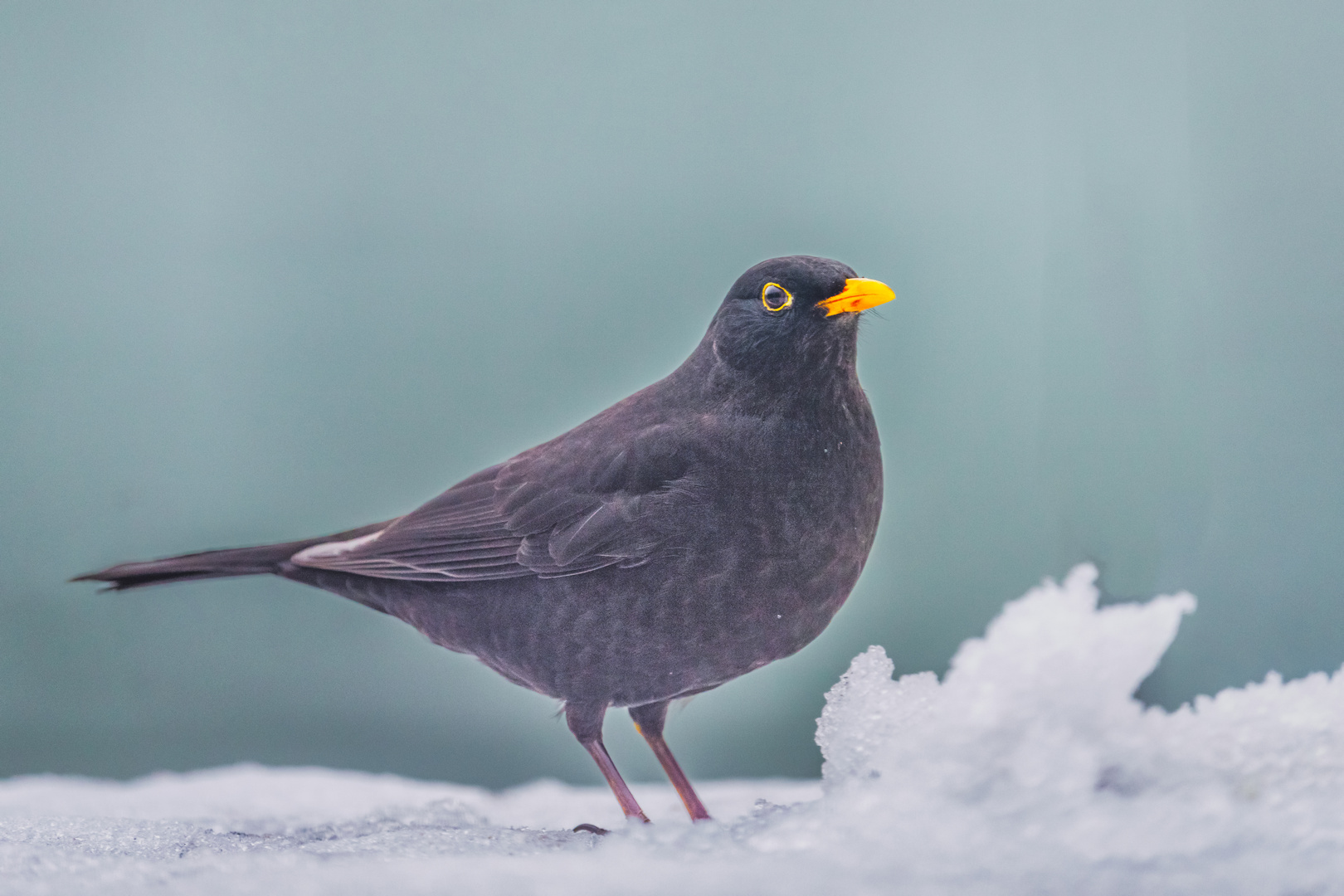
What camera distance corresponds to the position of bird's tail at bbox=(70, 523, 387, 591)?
3008mm

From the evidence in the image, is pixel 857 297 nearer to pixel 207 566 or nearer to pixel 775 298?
pixel 775 298

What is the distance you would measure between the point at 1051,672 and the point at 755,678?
6.45 ft

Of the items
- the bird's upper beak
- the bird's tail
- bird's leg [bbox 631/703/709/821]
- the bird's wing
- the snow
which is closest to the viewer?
the snow

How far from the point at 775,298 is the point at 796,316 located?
0.25 ft

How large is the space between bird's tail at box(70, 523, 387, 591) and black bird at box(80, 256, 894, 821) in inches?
15.5

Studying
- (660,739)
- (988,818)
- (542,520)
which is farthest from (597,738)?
(988,818)

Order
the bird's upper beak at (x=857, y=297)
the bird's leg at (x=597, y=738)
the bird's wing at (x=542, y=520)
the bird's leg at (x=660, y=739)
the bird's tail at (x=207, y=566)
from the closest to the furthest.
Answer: the bird's upper beak at (x=857, y=297) → the bird's wing at (x=542, y=520) → the bird's leg at (x=597, y=738) → the bird's leg at (x=660, y=739) → the bird's tail at (x=207, y=566)

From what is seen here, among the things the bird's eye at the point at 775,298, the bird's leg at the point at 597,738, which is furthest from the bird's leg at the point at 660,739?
the bird's eye at the point at 775,298

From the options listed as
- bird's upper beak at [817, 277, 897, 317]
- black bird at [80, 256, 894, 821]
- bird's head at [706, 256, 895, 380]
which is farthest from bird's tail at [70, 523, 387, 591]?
bird's upper beak at [817, 277, 897, 317]

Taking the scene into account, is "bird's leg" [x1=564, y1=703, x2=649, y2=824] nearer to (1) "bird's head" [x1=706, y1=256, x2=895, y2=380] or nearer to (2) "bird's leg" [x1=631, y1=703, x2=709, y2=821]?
(2) "bird's leg" [x1=631, y1=703, x2=709, y2=821]

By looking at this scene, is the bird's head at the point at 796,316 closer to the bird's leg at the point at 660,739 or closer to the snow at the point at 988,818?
the snow at the point at 988,818

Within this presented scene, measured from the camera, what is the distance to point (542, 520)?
8.96 feet

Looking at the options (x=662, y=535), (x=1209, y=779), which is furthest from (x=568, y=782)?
(x=1209, y=779)

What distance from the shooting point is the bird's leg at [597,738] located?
8.80 ft
